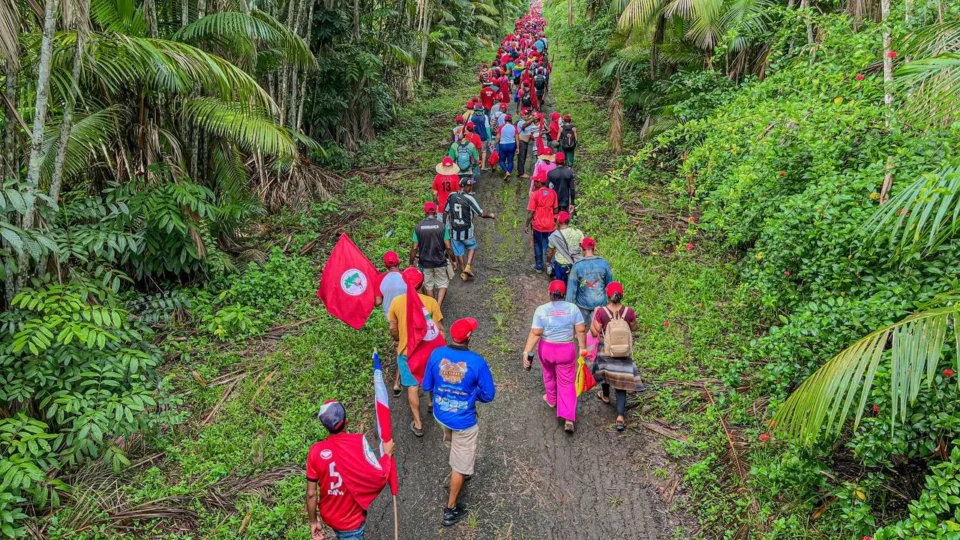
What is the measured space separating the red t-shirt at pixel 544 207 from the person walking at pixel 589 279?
2.12m

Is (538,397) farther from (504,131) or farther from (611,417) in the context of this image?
(504,131)

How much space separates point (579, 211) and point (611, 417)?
5959mm

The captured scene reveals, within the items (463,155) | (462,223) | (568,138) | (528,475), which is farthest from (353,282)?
(568,138)

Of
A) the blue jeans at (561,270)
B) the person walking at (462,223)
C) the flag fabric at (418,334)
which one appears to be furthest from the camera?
the person walking at (462,223)

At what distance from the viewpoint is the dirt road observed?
5316 mm

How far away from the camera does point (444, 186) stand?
991 centimetres

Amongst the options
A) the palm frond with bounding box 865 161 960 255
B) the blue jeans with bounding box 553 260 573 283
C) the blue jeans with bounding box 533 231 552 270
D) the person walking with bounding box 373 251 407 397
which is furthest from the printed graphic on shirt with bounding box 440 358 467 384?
the blue jeans with bounding box 533 231 552 270

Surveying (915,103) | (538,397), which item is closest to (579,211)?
(538,397)

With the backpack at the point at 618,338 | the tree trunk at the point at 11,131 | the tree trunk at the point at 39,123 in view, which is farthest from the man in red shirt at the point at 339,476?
the tree trunk at the point at 11,131

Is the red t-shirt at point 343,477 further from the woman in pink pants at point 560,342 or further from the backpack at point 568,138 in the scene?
the backpack at point 568,138

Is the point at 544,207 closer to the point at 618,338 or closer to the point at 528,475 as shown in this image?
the point at 618,338

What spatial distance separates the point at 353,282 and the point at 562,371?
9.61 feet

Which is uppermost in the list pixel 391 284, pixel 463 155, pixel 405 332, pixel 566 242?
pixel 463 155

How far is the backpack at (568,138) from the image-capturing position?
12.1 m
